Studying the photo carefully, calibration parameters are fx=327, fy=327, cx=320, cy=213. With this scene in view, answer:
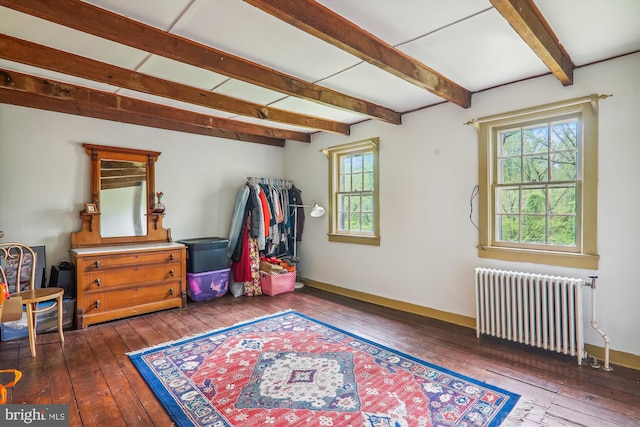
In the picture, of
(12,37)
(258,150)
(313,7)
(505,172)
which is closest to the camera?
(313,7)

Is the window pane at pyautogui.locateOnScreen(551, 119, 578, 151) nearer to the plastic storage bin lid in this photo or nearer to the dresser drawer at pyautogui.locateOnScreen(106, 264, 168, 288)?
the plastic storage bin lid

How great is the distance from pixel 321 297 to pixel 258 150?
2681mm

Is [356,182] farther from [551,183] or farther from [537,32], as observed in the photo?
[537,32]

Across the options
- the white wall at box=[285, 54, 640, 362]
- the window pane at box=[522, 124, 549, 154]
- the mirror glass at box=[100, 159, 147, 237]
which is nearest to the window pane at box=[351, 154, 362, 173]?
the white wall at box=[285, 54, 640, 362]

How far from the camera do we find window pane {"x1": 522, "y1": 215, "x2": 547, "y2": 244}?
10.2 feet

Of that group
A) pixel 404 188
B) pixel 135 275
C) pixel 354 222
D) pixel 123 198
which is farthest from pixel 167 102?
pixel 404 188

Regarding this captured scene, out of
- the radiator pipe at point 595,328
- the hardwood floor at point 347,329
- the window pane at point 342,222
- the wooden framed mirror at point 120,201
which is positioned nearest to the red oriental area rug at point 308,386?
the hardwood floor at point 347,329

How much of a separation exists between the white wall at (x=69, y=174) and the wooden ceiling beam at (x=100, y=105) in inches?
3.5

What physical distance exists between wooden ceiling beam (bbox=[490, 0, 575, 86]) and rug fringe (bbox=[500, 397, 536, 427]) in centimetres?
234

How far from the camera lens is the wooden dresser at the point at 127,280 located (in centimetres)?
355

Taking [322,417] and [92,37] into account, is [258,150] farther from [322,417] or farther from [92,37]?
[322,417]

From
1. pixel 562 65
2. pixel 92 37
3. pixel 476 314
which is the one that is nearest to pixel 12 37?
pixel 92 37

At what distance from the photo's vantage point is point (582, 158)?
2824 millimetres

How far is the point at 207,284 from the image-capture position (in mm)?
4566
